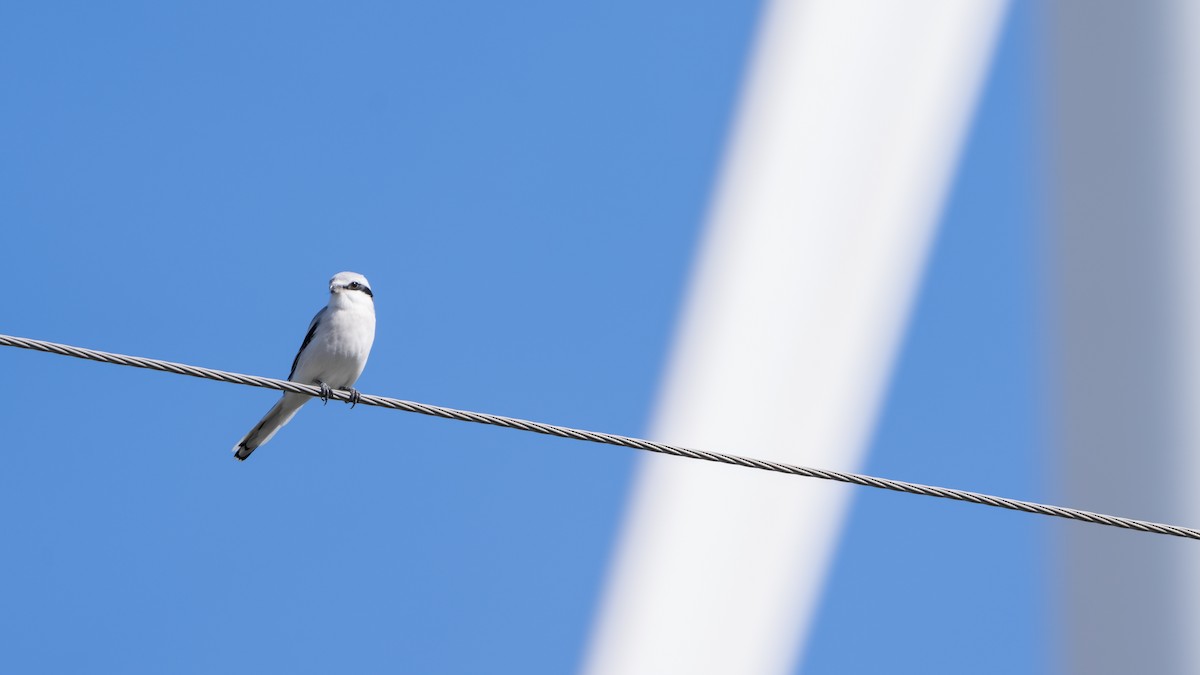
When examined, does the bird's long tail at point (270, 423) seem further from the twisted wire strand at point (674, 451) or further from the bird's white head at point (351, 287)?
the twisted wire strand at point (674, 451)

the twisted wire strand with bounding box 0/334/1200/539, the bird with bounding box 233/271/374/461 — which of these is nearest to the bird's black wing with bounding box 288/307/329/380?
the bird with bounding box 233/271/374/461

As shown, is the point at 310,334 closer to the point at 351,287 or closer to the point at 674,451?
the point at 351,287

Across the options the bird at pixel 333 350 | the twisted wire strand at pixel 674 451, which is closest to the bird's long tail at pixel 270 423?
the bird at pixel 333 350

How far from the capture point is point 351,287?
9.38 m

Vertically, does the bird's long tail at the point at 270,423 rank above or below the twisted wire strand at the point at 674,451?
below

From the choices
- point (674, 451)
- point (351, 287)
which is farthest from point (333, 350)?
A: point (674, 451)

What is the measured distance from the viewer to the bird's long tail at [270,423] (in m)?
9.26

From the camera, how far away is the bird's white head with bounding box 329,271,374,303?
9.33 m

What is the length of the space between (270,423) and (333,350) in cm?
80

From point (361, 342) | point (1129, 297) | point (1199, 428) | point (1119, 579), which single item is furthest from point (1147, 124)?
point (361, 342)

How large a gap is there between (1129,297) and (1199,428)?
2.58 feet

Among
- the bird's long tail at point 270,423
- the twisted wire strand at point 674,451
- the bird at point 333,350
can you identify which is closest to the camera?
the twisted wire strand at point 674,451

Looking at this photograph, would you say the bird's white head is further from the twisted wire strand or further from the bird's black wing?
Result: the twisted wire strand

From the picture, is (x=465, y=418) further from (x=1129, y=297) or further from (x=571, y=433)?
(x=1129, y=297)
